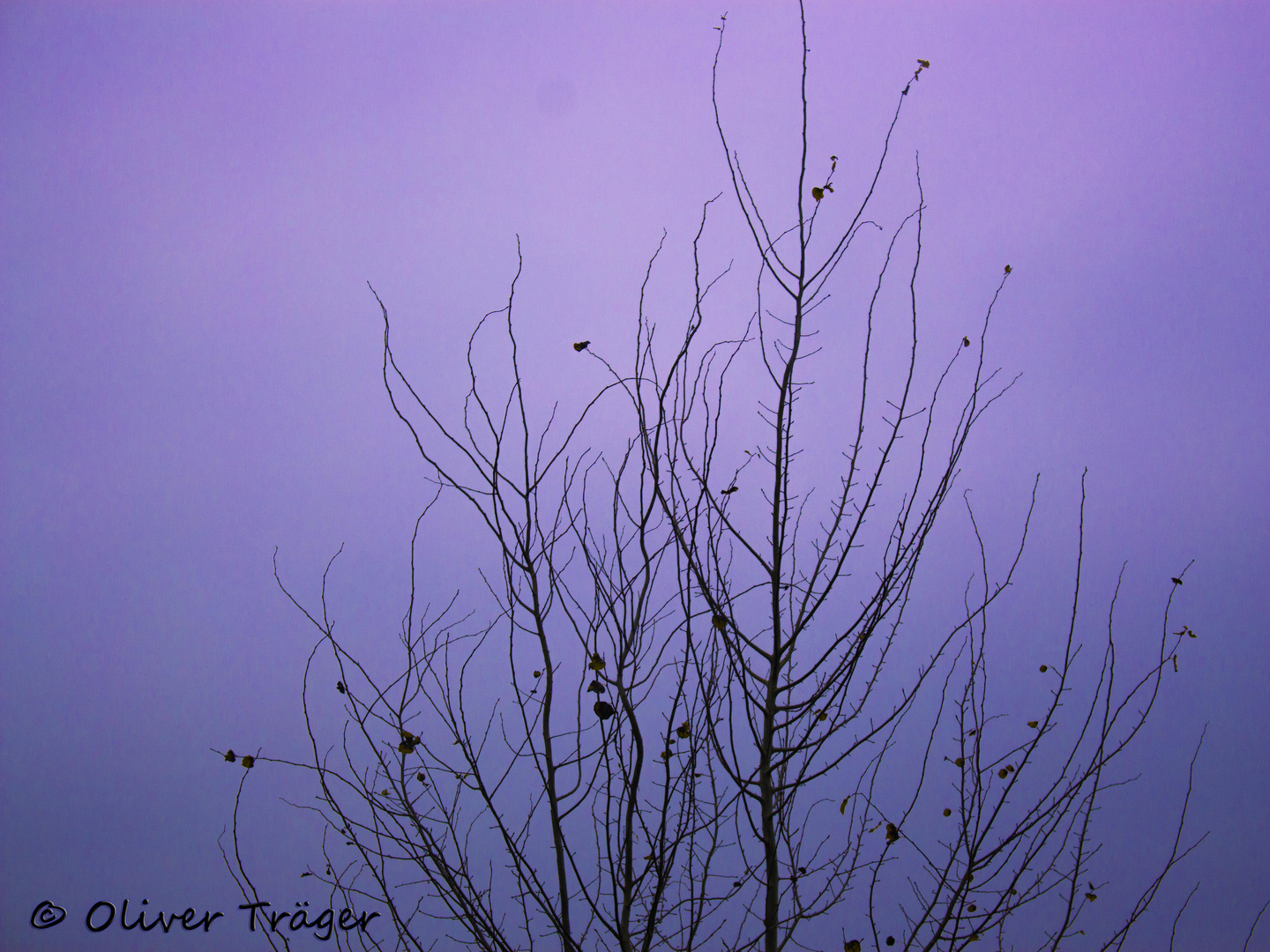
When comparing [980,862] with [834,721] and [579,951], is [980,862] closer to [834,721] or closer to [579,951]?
[834,721]

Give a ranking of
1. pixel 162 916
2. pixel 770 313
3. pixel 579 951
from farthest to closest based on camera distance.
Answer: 1. pixel 162 916
2. pixel 770 313
3. pixel 579 951

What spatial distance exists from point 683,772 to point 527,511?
565mm

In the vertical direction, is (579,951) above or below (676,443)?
below

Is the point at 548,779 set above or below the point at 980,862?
above

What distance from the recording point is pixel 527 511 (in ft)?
4.64

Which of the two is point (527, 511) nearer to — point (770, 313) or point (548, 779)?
point (548, 779)

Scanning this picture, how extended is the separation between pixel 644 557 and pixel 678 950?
740 mm

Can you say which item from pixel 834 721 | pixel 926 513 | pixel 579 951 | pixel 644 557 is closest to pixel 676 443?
pixel 644 557

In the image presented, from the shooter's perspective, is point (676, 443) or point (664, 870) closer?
point (664, 870)

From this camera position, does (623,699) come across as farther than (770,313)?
No

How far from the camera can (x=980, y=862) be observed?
1.52 meters

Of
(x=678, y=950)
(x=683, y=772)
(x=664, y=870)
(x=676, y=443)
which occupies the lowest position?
(x=678, y=950)

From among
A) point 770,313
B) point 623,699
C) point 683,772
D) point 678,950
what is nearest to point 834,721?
point 683,772

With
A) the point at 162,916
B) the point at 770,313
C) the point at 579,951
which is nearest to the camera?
the point at 579,951
